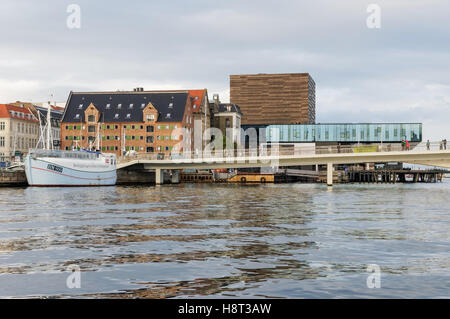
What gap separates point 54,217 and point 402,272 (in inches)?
837

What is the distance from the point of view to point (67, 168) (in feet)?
271

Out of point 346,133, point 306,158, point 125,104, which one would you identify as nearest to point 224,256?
point 306,158

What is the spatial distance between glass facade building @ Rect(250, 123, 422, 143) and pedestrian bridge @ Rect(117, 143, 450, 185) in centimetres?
8379

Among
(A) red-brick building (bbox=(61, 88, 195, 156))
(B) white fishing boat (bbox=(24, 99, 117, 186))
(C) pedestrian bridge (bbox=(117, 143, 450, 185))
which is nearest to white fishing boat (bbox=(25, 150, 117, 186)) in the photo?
(B) white fishing boat (bbox=(24, 99, 117, 186))

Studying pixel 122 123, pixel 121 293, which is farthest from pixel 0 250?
pixel 122 123

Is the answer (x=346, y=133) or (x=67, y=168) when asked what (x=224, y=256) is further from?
(x=346, y=133)

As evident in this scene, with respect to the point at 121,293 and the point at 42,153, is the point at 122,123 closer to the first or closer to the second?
the point at 42,153

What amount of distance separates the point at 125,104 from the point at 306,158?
6313 cm

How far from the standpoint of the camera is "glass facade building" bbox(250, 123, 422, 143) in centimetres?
17038

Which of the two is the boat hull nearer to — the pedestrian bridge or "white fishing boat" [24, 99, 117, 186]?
"white fishing boat" [24, 99, 117, 186]

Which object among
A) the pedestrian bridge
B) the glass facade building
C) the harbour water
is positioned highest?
the glass facade building

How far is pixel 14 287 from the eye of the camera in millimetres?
13188

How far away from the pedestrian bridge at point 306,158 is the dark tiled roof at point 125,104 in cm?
3380
